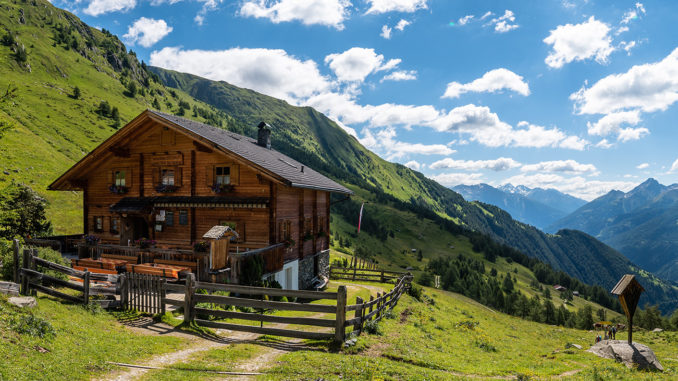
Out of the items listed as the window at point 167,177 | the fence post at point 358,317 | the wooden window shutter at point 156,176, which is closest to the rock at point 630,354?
the fence post at point 358,317

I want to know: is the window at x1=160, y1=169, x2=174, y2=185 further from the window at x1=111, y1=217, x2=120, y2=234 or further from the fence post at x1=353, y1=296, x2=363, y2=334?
the fence post at x1=353, y1=296, x2=363, y2=334

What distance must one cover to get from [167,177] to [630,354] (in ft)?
94.2

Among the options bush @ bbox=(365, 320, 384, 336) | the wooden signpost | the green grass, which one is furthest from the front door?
the wooden signpost

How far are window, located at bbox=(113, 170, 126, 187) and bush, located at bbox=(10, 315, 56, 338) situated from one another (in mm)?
20510

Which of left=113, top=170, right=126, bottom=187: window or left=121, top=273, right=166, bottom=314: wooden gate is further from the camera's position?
left=113, top=170, right=126, bottom=187: window

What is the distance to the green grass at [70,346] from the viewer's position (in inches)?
323

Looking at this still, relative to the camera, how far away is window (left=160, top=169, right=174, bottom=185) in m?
27.0

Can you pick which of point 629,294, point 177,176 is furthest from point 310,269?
point 629,294

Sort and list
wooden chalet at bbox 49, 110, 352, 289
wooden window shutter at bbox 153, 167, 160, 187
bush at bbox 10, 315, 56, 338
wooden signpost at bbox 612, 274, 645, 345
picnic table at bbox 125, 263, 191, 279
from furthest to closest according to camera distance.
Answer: wooden window shutter at bbox 153, 167, 160, 187 < wooden chalet at bbox 49, 110, 352, 289 < picnic table at bbox 125, 263, 191, 279 < wooden signpost at bbox 612, 274, 645, 345 < bush at bbox 10, 315, 56, 338

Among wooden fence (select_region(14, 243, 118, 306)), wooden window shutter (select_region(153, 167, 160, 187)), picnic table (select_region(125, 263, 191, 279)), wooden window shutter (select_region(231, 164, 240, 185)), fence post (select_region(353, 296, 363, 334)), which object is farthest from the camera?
wooden window shutter (select_region(153, 167, 160, 187))

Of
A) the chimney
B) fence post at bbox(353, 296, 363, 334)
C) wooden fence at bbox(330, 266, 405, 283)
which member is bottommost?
wooden fence at bbox(330, 266, 405, 283)

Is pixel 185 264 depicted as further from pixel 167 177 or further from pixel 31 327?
pixel 167 177

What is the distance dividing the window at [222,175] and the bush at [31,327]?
51.7 ft

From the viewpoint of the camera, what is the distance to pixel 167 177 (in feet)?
88.9
